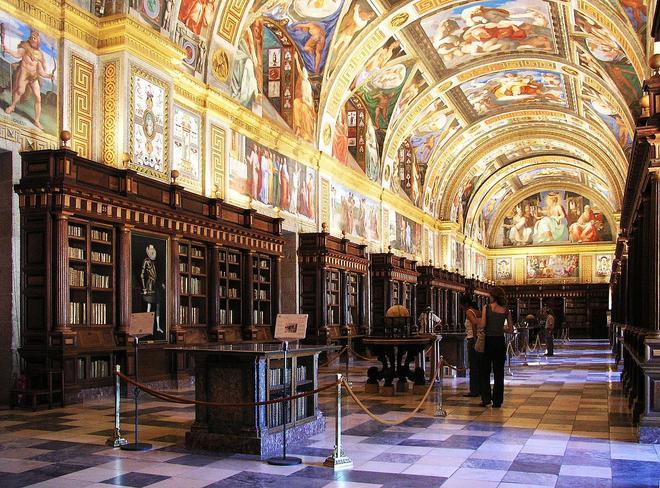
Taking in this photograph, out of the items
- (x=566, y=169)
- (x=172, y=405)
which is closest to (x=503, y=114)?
(x=566, y=169)

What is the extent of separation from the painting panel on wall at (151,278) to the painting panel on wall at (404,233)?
1721cm

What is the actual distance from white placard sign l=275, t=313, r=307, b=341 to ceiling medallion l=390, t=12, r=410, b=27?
50.1 feet

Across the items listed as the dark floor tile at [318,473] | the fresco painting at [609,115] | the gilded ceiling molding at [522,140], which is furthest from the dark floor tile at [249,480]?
the gilded ceiling molding at [522,140]

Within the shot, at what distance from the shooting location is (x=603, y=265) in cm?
4891

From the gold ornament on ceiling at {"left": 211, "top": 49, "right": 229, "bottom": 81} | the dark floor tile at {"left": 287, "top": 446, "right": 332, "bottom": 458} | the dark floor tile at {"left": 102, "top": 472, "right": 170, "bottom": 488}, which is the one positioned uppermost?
the gold ornament on ceiling at {"left": 211, "top": 49, "right": 229, "bottom": 81}

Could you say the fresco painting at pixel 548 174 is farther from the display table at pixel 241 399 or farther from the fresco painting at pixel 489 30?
the display table at pixel 241 399

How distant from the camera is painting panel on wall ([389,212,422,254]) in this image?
30.2 meters

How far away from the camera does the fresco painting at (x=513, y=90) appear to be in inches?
1113

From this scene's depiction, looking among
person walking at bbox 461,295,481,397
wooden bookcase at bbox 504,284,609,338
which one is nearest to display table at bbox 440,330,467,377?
person walking at bbox 461,295,481,397

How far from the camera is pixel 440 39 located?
938 inches

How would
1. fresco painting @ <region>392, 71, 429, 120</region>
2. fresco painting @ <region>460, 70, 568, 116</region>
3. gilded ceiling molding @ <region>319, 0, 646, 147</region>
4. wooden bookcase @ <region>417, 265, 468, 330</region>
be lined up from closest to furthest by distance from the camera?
gilded ceiling molding @ <region>319, 0, 646, 147</region>, fresco painting @ <region>392, 71, 429, 120</region>, fresco painting @ <region>460, 70, 568, 116</region>, wooden bookcase @ <region>417, 265, 468, 330</region>

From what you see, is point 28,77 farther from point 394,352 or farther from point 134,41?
point 394,352

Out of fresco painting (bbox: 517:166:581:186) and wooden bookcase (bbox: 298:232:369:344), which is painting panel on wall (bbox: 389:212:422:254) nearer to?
wooden bookcase (bbox: 298:232:369:344)

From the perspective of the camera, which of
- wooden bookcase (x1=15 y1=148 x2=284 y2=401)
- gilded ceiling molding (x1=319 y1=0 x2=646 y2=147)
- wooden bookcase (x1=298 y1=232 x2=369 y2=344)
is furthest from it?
gilded ceiling molding (x1=319 y1=0 x2=646 y2=147)
